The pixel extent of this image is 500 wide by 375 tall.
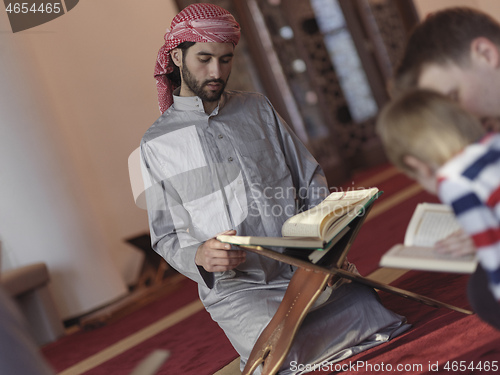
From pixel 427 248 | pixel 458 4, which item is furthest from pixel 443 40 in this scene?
pixel 458 4

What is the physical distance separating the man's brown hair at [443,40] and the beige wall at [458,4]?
267 inches

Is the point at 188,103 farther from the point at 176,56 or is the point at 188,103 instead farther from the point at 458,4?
the point at 458,4

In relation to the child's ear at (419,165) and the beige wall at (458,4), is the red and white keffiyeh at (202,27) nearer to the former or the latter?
the child's ear at (419,165)

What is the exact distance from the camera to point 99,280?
4.93 meters

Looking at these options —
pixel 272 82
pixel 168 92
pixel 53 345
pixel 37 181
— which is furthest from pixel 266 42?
pixel 168 92

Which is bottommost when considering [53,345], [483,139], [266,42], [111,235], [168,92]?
[53,345]

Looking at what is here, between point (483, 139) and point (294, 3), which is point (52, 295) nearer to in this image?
point (483, 139)

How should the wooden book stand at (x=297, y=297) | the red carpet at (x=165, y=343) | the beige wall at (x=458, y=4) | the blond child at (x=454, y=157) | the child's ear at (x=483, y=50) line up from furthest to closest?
the beige wall at (x=458, y=4), the red carpet at (x=165, y=343), the wooden book stand at (x=297, y=297), the child's ear at (x=483, y=50), the blond child at (x=454, y=157)

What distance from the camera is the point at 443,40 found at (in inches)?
53.5

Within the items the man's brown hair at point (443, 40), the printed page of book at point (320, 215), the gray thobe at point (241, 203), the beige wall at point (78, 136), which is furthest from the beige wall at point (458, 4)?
the man's brown hair at point (443, 40)

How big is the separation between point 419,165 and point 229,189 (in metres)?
1.16

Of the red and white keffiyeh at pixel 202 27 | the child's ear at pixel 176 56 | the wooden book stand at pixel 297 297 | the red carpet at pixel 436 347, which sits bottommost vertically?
the red carpet at pixel 436 347

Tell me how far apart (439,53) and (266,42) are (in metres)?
6.23

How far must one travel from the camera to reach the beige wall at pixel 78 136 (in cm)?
457
